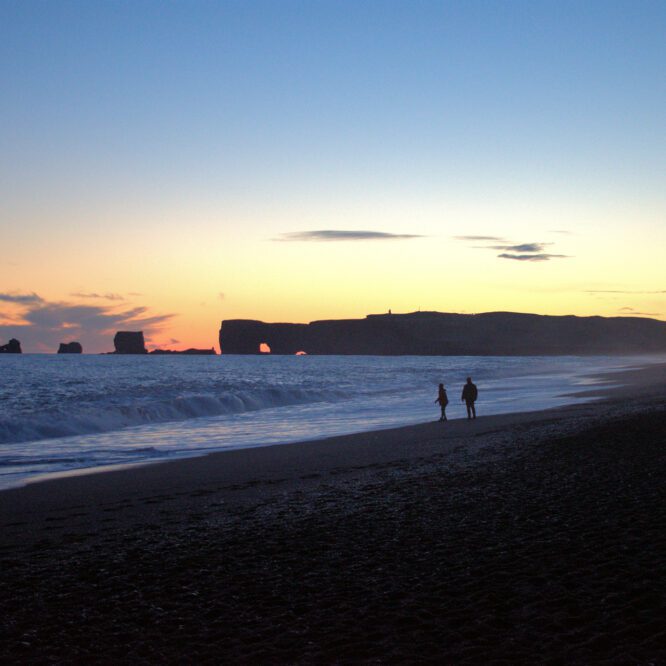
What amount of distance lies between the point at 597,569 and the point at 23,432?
70.0ft

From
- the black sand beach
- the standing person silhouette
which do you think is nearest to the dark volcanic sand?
the black sand beach

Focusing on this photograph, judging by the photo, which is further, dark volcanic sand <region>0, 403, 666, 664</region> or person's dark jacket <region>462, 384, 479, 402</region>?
person's dark jacket <region>462, 384, 479, 402</region>

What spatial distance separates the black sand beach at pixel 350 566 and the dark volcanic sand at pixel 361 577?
0.02 meters

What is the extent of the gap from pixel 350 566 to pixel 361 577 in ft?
1.25

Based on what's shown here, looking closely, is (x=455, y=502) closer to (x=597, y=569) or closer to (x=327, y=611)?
(x=597, y=569)

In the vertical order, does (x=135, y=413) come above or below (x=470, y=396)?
below

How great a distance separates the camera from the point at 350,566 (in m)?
6.47

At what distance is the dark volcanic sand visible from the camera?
4.61 metres

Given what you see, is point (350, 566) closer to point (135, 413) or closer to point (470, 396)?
point (470, 396)

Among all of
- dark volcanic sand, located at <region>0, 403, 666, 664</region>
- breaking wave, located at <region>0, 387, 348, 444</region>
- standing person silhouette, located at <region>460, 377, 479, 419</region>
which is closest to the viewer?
dark volcanic sand, located at <region>0, 403, 666, 664</region>

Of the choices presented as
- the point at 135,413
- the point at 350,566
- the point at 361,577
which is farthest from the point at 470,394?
the point at 361,577

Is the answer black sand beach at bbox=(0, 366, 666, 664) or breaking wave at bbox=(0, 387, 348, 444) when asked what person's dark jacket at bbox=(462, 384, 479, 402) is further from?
breaking wave at bbox=(0, 387, 348, 444)

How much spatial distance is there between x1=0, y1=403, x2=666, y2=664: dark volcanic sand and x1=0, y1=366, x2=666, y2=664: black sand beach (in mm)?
21

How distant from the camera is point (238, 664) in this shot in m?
4.42
